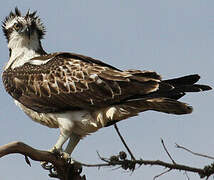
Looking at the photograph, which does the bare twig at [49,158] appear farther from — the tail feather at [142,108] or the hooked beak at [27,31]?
the hooked beak at [27,31]

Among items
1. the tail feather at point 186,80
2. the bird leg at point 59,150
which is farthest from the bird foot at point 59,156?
the tail feather at point 186,80

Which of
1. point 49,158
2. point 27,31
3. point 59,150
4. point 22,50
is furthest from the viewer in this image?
point 27,31

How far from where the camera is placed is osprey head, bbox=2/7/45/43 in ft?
30.0

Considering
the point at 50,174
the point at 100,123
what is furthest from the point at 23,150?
the point at 100,123

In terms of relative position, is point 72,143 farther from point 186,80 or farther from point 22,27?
point 22,27

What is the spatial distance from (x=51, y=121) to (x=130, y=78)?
1.28 metres

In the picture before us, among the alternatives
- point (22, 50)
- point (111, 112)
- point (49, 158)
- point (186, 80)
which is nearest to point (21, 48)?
point (22, 50)

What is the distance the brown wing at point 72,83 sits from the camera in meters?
7.62

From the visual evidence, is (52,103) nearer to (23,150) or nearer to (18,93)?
(18,93)

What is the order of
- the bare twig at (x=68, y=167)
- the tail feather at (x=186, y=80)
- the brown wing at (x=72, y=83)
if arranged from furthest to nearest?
the brown wing at (x=72, y=83), the tail feather at (x=186, y=80), the bare twig at (x=68, y=167)

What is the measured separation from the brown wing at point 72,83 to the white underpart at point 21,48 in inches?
10.8

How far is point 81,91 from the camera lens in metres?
7.88

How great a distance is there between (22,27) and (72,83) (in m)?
1.76

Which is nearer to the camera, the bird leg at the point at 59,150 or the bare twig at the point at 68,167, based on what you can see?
the bare twig at the point at 68,167
